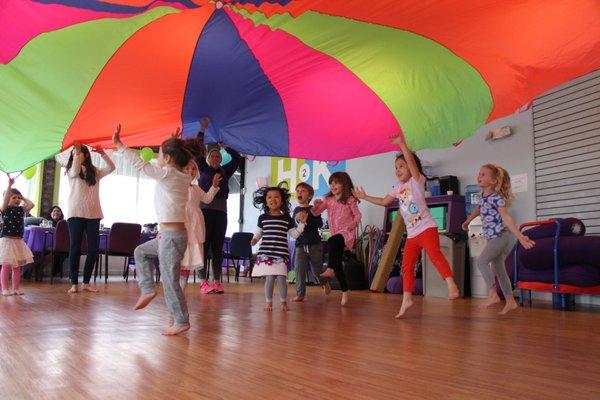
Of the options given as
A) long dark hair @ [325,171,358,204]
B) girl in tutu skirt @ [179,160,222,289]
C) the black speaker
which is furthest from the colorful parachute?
the black speaker

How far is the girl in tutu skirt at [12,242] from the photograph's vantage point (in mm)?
4391

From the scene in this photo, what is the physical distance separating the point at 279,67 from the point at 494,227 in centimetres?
203

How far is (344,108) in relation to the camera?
12.9ft

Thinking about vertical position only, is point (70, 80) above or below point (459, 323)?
above

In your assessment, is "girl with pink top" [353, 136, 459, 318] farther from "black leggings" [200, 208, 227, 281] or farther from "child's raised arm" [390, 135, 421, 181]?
"black leggings" [200, 208, 227, 281]

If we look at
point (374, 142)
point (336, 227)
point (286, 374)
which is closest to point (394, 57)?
point (374, 142)

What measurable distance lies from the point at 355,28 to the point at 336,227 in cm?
192

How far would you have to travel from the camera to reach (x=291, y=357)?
5.90ft

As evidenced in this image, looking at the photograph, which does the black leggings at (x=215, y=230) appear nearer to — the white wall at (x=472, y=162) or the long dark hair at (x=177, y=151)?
the long dark hair at (x=177, y=151)

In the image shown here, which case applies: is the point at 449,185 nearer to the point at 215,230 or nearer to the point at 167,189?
the point at 215,230

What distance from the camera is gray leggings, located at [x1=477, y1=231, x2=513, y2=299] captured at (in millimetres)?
3648

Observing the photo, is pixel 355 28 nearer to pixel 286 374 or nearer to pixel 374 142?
pixel 374 142

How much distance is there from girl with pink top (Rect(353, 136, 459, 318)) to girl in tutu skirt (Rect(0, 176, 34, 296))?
3471mm

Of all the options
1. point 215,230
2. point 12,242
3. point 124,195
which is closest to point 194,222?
point 215,230
